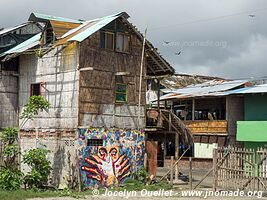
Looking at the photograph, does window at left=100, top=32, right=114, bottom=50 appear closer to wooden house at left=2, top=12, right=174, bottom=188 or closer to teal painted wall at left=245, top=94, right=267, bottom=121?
wooden house at left=2, top=12, right=174, bottom=188

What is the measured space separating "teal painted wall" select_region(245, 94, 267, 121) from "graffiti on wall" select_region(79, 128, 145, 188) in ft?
34.8

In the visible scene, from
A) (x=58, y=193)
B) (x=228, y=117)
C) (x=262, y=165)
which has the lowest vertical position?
(x=58, y=193)

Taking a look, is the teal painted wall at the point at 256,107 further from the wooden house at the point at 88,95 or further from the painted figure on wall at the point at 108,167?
the painted figure on wall at the point at 108,167

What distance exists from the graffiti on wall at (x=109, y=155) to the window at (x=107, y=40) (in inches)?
163

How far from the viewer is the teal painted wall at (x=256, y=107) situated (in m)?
31.7

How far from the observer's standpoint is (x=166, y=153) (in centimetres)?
3819

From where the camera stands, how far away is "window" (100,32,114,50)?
23.7 meters

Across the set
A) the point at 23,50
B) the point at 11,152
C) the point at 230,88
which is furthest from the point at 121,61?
the point at 230,88

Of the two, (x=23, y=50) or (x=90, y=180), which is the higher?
(x=23, y=50)

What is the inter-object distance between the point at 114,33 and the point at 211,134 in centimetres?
1377

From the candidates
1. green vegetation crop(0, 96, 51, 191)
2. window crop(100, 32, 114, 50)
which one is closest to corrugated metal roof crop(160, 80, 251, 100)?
window crop(100, 32, 114, 50)

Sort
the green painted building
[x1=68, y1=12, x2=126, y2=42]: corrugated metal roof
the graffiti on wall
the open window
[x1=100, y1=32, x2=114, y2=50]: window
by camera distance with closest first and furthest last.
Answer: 1. [x1=68, y1=12, x2=126, y2=42]: corrugated metal roof
2. the graffiti on wall
3. [x1=100, y1=32, x2=114, y2=50]: window
4. the open window
5. the green painted building

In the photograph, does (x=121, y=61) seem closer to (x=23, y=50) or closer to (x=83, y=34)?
(x=83, y=34)

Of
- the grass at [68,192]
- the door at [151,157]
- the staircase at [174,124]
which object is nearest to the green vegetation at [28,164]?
the grass at [68,192]
